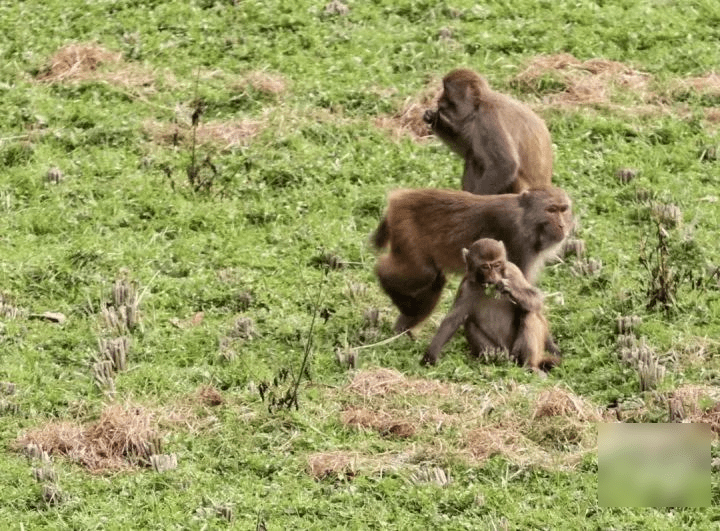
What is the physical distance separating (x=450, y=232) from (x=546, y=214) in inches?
27.3

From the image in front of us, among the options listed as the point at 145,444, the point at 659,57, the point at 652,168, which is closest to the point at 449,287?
the point at 652,168

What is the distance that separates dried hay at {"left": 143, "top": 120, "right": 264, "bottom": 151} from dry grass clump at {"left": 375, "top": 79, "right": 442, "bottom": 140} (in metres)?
1.21

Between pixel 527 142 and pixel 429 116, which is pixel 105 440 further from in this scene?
pixel 527 142

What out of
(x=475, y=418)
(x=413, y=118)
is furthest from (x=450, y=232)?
(x=413, y=118)

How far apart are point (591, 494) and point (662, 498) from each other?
1.43 ft

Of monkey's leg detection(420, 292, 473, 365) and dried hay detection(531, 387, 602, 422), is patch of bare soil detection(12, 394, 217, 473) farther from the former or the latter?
dried hay detection(531, 387, 602, 422)

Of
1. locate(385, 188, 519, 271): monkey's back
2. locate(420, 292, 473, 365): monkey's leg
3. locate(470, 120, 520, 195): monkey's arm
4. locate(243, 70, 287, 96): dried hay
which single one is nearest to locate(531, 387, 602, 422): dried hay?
locate(420, 292, 473, 365): monkey's leg

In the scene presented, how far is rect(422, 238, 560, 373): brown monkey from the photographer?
1171 centimetres

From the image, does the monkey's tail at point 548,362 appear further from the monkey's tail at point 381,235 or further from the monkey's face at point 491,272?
the monkey's tail at point 381,235

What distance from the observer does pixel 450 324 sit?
11914 millimetres

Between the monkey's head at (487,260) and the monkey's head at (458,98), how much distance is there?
1.82m

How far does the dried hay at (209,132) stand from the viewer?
15.9m

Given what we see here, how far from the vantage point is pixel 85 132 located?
635 inches

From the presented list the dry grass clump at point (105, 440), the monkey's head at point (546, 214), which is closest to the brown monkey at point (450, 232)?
the monkey's head at point (546, 214)
